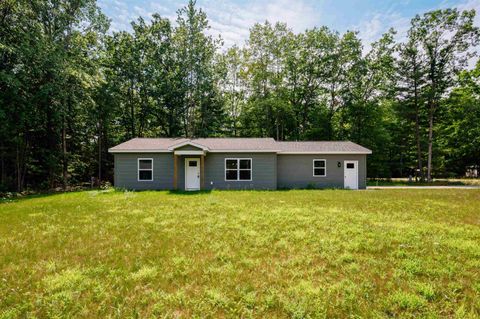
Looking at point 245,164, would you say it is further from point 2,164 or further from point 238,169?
point 2,164

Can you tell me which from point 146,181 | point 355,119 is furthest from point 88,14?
point 355,119

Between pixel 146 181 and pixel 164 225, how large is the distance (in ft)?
30.8

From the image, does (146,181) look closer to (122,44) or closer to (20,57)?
(20,57)

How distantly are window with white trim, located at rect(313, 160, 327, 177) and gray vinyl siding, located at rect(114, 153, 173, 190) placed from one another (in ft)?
31.0

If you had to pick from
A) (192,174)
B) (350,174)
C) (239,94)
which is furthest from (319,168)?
(239,94)

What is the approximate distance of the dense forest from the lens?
1652cm

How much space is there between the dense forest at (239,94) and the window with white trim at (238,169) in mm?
10749


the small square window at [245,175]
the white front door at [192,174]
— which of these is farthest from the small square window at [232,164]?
the white front door at [192,174]

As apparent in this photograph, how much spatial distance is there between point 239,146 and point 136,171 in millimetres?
6642

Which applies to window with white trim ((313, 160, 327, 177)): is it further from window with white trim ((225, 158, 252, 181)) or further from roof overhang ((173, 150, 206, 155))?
roof overhang ((173, 150, 206, 155))

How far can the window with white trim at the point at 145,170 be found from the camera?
14.8 meters

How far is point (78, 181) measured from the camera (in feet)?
72.4

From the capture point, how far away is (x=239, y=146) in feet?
49.6

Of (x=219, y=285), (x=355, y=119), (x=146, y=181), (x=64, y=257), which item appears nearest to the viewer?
(x=219, y=285)
